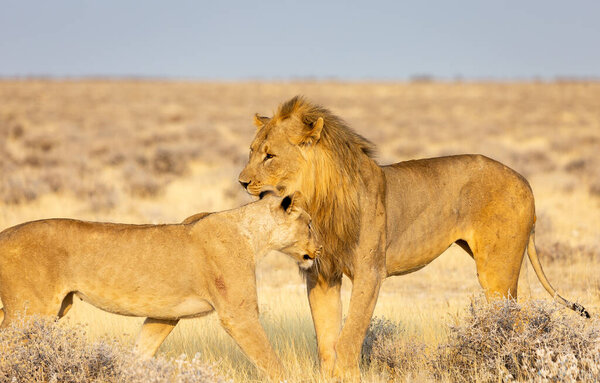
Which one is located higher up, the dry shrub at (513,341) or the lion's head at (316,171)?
the lion's head at (316,171)

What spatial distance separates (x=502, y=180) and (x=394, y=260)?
122 centimetres

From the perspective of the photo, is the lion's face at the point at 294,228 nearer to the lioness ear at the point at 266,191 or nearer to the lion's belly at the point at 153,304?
the lioness ear at the point at 266,191

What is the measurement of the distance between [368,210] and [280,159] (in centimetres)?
76

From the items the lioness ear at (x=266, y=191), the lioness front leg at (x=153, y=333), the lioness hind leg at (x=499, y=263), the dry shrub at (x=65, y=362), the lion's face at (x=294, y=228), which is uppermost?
the lioness ear at (x=266, y=191)

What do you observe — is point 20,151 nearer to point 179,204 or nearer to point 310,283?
point 179,204

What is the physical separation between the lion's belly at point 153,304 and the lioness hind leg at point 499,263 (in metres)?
2.29

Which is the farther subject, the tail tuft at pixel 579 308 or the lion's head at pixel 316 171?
the tail tuft at pixel 579 308

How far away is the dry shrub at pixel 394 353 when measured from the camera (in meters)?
5.95

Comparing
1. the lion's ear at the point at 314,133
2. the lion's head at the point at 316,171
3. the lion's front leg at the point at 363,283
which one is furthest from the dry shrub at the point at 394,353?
the lion's ear at the point at 314,133

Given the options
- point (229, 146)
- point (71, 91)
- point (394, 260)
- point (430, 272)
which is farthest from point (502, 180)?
point (71, 91)

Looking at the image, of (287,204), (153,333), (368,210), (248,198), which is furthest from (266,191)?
(248,198)

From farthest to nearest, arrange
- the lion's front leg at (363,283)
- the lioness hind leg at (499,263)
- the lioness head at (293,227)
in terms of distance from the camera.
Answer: the lioness hind leg at (499,263) < the lioness head at (293,227) < the lion's front leg at (363,283)

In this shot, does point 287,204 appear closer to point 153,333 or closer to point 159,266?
point 159,266

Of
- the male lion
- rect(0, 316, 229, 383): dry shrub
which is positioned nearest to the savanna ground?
the male lion
